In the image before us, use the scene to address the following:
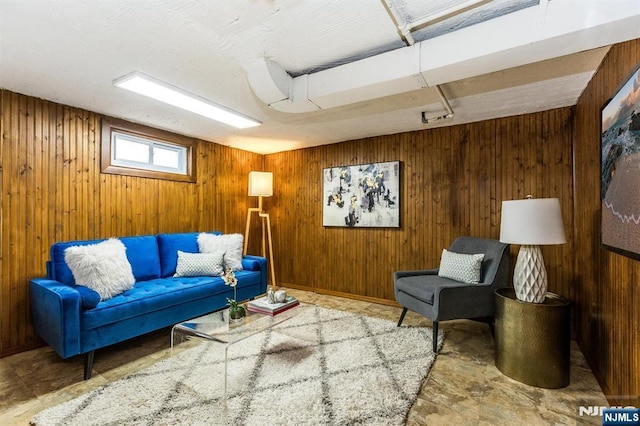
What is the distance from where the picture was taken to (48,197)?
107 inches

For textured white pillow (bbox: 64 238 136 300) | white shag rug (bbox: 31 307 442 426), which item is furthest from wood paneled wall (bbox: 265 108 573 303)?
textured white pillow (bbox: 64 238 136 300)

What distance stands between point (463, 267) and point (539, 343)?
2.90 ft

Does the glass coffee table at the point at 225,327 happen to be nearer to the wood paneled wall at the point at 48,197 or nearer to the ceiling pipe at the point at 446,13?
the wood paneled wall at the point at 48,197

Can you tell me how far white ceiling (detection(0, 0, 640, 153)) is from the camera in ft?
4.98

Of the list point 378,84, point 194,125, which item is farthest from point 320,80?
point 194,125

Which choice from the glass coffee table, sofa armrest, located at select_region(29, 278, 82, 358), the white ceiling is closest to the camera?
the white ceiling

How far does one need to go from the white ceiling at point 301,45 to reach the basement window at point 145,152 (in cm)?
42

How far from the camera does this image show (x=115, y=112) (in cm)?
308

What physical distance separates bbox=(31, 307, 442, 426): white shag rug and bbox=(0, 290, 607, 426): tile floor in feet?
0.41

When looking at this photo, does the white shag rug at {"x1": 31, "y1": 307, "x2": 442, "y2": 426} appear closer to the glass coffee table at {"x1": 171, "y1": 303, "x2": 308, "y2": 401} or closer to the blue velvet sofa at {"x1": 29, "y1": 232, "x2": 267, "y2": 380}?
the glass coffee table at {"x1": 171, "y1": 303, "x2": 308, "y2": 401}

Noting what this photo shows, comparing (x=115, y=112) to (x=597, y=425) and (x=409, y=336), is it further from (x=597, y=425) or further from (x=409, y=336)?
(x=597, y=425)

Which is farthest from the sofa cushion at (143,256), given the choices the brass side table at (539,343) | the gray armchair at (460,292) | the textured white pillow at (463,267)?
the brass side table at (539,343)

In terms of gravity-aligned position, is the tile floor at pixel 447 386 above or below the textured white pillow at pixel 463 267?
below

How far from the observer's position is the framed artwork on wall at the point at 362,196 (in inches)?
153
